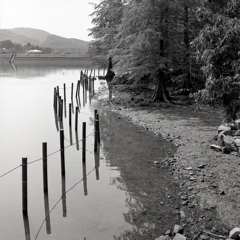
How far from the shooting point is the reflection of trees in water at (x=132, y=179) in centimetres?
876

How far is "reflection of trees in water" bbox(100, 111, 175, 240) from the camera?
28.7 ft

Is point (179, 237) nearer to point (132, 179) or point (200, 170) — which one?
point (132, 179)

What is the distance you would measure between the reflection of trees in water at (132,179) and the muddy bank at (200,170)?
1.48ft

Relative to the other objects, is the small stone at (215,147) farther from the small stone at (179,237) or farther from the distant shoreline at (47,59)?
the distant shoreline at (47,59)

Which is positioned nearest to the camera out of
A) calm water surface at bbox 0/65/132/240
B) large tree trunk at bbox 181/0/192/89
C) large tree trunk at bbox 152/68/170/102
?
calm water surface at bbox 0/65/132/240

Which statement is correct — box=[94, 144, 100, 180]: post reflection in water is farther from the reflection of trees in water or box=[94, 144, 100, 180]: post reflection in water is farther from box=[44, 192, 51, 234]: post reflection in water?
box=[44, 192, 51, 234]: post reflection in water

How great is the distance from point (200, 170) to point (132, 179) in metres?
2.30

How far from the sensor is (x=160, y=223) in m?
8.88

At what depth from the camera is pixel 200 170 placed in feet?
39.7

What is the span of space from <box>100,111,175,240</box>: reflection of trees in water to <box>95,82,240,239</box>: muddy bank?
1.48 feet

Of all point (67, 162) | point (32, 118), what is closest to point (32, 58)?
point (32, 118)

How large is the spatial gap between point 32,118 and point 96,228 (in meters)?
16.3

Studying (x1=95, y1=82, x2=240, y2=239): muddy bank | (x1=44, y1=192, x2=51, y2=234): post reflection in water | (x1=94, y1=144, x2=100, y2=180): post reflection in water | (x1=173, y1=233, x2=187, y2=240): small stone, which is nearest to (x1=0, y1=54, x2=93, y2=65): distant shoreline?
(x1=95, y1=82, x2=240, y2=239): muddy bank

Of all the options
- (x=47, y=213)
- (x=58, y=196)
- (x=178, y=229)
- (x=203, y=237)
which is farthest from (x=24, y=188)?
(x=203, y=237)
